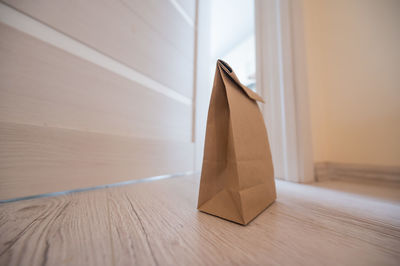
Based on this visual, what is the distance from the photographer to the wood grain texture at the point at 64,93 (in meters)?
0.36

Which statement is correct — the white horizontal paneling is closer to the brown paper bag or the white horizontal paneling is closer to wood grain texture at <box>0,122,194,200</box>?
wood grain texture at <box>0,122,194,200</box>

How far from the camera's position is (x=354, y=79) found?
0.81 m

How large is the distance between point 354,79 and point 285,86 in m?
0.42

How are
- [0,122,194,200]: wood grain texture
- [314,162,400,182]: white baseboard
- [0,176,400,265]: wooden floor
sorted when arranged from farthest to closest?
[314,162,400,182]: white baseboard, [0,122,194,200]: wood grain texture, [0,176,400,265]: wooden floor

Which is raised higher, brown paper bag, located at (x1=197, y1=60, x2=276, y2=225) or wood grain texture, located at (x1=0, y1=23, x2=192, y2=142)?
wood grain texture, located at (x1=0, y1=23, x2=192, y2=142)

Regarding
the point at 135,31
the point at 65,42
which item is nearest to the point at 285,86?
the point at 135,31

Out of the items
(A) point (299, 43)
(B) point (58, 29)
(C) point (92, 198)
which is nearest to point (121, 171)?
(C) point (92, 198)

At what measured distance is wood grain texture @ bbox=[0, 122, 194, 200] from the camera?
1.17ft

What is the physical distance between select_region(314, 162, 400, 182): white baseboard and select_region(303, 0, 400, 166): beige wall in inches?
1.2

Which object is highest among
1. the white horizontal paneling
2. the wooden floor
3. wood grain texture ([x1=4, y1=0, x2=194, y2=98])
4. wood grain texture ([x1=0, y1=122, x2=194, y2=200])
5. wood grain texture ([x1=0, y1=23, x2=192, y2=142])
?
wood grain texture ([x1=4, y1=0, x2=194, y2=98])

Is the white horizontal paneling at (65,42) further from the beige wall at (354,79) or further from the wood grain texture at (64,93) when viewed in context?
the beige wall at (354,79)

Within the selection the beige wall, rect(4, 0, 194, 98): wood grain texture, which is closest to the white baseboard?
the beige wall

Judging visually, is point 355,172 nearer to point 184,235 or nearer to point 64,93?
point 184,235

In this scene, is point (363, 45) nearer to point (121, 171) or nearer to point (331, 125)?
point (331, 125)
